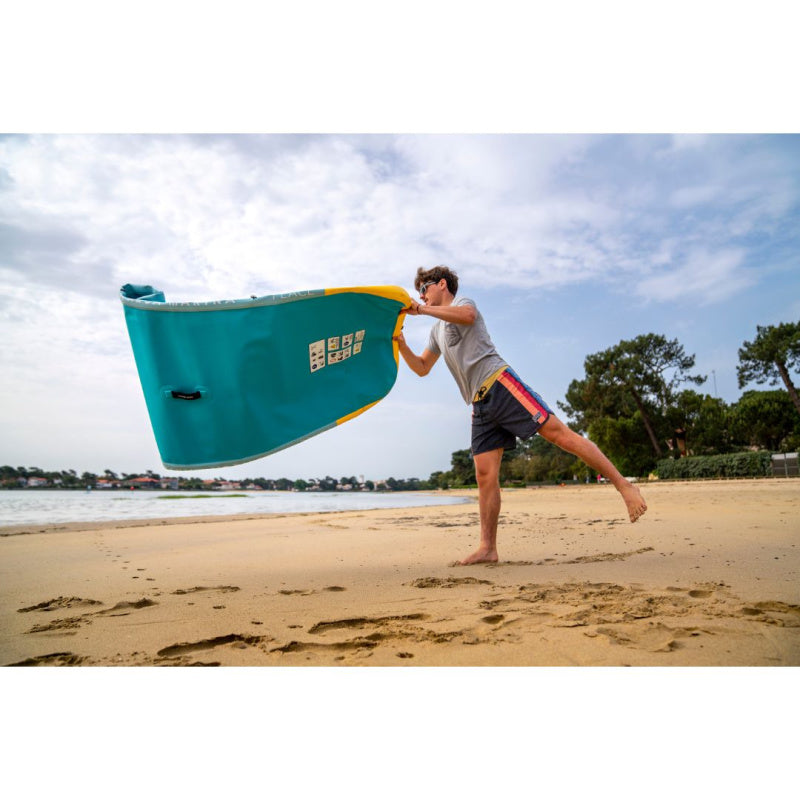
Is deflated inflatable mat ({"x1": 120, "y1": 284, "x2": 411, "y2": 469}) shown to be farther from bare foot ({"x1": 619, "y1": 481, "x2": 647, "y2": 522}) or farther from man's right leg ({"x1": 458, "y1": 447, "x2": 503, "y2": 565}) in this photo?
bare foot ({"x1": 619, "y1": 481, "x2": 647, "y2": 522})

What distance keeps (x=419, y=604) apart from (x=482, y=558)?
2.99 ft

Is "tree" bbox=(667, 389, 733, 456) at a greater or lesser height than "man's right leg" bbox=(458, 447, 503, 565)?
lesser

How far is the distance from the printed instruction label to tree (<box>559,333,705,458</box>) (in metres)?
22.3

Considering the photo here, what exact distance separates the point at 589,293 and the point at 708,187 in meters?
1.17

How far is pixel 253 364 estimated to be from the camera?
2.41m

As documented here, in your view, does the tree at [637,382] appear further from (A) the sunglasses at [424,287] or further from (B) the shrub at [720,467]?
(A) the sunglasses at [424,287]

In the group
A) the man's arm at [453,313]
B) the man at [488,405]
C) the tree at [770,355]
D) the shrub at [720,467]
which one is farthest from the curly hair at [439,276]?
the shrub at [720,467]

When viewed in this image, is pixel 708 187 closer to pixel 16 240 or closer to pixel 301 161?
pixel 301 161

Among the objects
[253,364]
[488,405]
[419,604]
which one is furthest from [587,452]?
[253,364]

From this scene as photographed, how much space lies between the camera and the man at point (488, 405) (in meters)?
2.54

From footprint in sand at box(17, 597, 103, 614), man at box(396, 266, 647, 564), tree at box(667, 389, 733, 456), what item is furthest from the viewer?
tree at box(667, 389, 733, 456)

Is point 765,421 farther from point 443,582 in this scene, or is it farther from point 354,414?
point 443,582

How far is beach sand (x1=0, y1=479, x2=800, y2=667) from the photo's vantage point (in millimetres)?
1377

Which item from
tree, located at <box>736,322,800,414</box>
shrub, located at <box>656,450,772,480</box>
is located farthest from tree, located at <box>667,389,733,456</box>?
tree, located at <box>736,322,800,414</box>
